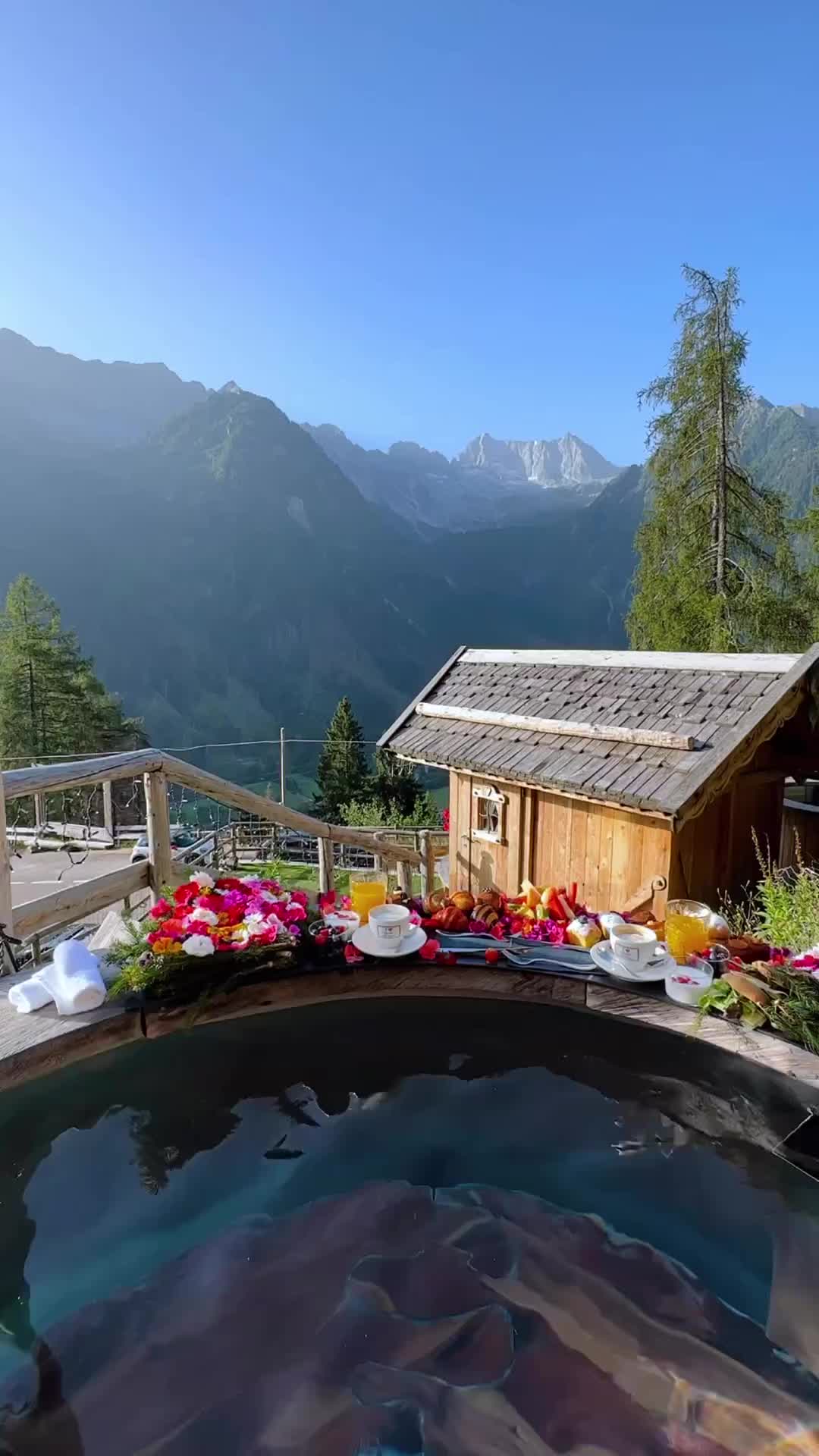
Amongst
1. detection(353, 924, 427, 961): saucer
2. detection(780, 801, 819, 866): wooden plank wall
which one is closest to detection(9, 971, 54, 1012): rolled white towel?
detection(353, 924, 427, 961): saucer

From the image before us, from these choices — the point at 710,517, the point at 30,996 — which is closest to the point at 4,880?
the point at 30,996

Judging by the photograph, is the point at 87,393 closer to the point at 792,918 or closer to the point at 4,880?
the point at 4,880

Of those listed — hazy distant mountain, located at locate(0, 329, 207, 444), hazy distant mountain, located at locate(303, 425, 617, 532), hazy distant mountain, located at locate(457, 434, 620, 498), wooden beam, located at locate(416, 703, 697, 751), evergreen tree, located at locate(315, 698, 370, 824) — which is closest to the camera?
wooden beam, located at locate(416, 703, 697, 751)

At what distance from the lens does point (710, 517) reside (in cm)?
1348

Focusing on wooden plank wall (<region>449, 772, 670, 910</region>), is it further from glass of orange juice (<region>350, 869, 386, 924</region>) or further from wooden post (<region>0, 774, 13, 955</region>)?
wooden post (<region>0, 774, 13, 955</region>)

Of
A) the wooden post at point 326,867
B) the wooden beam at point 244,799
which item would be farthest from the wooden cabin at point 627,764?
the wooden beam at point 244,799

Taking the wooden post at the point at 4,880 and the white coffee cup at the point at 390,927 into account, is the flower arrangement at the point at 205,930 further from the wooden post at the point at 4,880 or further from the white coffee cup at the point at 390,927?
the wooden post at the point at 4,880

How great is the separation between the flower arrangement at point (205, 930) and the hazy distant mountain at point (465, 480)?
366 feet

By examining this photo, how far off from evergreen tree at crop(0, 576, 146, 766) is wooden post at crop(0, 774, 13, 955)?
1008 inches

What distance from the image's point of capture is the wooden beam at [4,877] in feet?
8.00

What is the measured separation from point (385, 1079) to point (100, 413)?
13909 centimetres

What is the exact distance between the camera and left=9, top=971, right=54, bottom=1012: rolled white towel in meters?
2.11

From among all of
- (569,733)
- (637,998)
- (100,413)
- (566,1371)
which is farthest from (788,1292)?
(100,413)

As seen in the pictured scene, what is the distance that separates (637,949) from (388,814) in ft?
81.8
